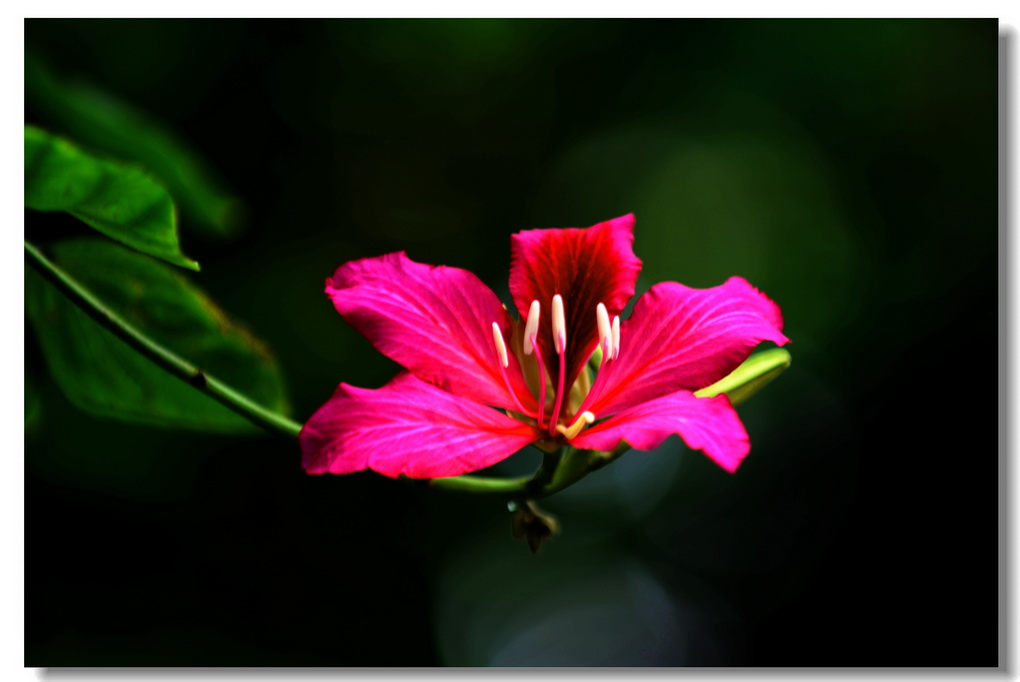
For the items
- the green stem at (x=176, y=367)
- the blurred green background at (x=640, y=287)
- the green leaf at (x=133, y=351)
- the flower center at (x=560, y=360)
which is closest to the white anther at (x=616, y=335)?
the flower center at (x=560, y=360)

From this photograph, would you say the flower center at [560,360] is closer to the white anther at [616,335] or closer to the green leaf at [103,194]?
the white anther at [616,335]

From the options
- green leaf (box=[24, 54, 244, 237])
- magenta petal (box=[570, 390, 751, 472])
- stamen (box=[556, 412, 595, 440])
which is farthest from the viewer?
green leaf (box=[24, 54, 244, 237])

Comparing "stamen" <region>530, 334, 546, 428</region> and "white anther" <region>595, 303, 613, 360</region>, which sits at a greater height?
"white anther" <region>595, 303, 613, 360</region>

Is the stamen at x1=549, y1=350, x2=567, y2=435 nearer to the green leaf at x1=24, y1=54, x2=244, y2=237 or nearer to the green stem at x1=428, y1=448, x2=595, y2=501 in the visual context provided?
the green stem at x1=428, y1=448, x2=595, y2=501

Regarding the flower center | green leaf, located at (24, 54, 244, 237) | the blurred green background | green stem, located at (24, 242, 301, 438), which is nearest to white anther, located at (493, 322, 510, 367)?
the flower center

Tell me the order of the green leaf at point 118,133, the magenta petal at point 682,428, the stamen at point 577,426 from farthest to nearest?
1. the green leaf at point 118,133
2. the stamen at point 577,426
3. the magenta petal at point 682,428
